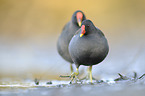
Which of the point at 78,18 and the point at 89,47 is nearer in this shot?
the point at 89,47

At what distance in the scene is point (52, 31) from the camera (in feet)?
39.9

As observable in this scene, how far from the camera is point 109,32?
36.4 feet

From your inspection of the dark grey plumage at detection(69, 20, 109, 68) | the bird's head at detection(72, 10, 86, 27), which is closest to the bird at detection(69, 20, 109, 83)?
the dark grey plumage at detection(69, 20, 109, 68)

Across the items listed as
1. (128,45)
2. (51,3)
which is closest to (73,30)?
(128,45)

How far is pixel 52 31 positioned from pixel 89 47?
7696mm

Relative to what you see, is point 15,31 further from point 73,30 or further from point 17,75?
point 73,30

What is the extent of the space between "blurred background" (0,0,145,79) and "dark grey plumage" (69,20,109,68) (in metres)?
1.85

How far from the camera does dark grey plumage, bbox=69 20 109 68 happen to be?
4.55m

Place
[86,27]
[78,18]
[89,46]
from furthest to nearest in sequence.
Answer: [78,18] < [86,27] < [89,46]

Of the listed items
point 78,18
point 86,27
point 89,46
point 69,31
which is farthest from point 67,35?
point 89,46

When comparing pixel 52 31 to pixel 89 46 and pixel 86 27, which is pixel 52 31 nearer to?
pixel 86 27

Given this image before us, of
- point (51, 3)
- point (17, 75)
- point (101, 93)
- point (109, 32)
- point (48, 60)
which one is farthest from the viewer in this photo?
point (51, 3)

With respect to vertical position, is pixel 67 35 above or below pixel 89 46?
above

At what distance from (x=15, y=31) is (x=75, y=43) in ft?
27.3
